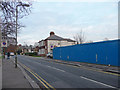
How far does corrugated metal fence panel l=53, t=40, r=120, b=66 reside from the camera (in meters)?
16.1

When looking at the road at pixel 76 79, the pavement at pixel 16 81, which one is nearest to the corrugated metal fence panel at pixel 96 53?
the road at pixel 76 79

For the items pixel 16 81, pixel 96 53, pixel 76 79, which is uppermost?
pixel 96 53

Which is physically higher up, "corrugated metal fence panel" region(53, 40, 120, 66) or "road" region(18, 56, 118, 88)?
"corrugated metal fence panel" region(53, 40, 120, 66)

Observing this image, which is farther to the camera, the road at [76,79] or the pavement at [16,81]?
the road at [76,79]

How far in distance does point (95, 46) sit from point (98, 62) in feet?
7.67

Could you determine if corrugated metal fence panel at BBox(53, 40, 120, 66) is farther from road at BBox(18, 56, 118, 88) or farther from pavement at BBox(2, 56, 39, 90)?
pavement at BBox(2, 56, 39, 90)

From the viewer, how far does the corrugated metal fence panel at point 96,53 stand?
632 inches

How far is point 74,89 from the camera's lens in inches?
262

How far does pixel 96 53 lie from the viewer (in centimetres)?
1897

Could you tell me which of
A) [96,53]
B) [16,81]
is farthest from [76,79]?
[96,53]

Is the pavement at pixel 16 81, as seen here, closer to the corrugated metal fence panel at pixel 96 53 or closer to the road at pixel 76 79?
the road at pixel 76 79

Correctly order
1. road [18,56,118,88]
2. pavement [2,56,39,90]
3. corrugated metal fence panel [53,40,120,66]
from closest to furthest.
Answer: pavement [2,56,39,90], road [18,56,118,88], corrugated metal fence panel [53,40,120,66]

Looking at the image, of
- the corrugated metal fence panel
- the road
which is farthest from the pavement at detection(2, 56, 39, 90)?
the corrugated metal fence panel

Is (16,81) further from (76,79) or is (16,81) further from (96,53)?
(96,53)
